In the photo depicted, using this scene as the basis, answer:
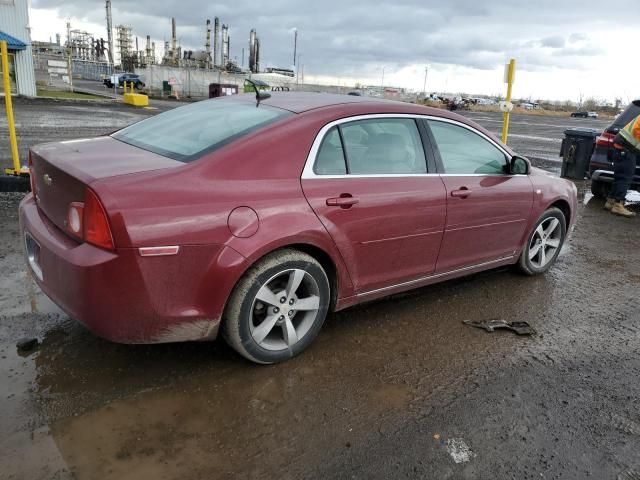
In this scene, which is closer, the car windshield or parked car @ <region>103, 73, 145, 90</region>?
the car windshield

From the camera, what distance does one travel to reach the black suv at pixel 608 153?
8406 mm

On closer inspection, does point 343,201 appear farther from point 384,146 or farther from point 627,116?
point 627,116

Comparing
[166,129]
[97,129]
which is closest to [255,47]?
[97,129]

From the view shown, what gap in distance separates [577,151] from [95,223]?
10.9 m

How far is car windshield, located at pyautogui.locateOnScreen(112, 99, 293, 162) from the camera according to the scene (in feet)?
10.2

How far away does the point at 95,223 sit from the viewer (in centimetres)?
253

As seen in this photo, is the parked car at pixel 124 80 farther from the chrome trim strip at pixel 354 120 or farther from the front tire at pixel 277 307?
the front tire at pixel 277 307

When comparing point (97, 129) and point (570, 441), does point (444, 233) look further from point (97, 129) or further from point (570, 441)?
point (97, 129)

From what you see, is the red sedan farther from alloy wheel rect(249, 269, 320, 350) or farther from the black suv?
the black suv

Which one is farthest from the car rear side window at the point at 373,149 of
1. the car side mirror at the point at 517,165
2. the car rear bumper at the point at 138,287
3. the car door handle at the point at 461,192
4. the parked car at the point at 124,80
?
the parked car at the point at 124,80

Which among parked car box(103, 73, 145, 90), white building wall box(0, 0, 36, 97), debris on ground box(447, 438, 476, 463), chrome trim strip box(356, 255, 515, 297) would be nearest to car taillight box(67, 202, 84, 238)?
chrome trim strip box(356, 255, 515, 297)

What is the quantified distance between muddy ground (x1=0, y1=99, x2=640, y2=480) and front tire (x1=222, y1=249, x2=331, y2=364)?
0.52ft

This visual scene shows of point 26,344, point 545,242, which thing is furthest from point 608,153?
point 26,344

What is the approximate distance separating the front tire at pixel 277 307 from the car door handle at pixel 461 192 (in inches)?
50.0
